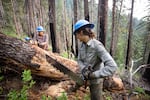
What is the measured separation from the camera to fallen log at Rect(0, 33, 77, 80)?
227 inches

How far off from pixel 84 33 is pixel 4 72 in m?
3.11

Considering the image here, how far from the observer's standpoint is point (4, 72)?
6031 mm

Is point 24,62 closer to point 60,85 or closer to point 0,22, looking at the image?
point 60,85

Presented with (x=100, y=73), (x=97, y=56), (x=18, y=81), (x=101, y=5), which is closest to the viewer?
(x=100, y=73)

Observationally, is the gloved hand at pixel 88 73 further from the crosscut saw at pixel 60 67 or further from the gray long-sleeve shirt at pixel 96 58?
the crosscut saw at pixel 60 67

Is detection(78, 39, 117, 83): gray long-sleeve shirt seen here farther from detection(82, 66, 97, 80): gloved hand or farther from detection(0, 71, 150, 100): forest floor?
detection(0, 71, 150, 100): forest floor

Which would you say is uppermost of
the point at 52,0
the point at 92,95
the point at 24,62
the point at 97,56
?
the point at 52,0

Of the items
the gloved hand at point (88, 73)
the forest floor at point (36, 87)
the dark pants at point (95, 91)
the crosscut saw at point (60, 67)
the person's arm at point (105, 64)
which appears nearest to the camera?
the person's arm at point (105, 64)

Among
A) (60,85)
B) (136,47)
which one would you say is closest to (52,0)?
(60,85)

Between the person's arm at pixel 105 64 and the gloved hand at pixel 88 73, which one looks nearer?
the person's arm at pixel 105 64

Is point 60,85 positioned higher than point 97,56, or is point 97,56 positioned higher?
point 97,56

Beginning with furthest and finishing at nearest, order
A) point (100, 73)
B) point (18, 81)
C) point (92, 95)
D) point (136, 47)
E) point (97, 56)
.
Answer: point (136, 47) → point (18, 81) → point (92, 95) → point (97, 56) → point (100, 73)

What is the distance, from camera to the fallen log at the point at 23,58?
576cm

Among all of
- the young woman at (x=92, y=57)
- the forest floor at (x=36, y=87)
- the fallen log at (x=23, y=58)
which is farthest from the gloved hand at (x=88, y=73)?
the fallen log at (x=23, y=58)
